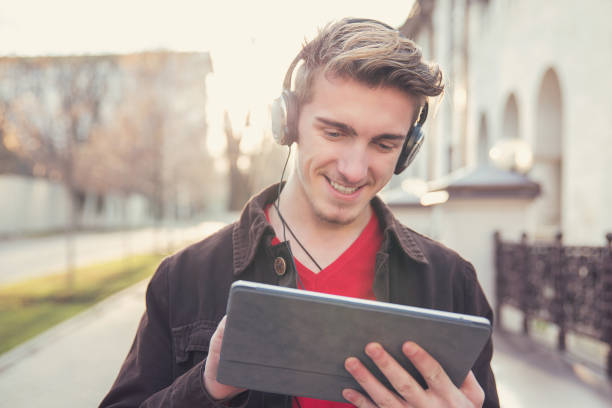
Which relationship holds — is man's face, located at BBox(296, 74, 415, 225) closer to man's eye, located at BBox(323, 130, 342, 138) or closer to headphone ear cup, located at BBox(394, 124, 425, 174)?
man's eye, located at BBox(323, 130, 342, 138)

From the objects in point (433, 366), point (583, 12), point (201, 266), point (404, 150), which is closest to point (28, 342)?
point (201, 266)

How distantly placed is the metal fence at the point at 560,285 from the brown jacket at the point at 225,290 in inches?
153

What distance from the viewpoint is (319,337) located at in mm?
1302

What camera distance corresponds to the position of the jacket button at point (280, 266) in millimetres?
1851

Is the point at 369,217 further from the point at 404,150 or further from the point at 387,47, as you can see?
the point at 387,47

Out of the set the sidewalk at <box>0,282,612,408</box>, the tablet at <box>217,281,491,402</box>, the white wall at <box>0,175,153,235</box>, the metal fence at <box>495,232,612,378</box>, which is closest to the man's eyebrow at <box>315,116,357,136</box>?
the tablet at <box>217,281,491,402</box>

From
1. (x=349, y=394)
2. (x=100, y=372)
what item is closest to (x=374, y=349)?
(x=349, y=394)

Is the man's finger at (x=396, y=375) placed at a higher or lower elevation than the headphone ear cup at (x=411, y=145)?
lower

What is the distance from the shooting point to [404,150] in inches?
84.5

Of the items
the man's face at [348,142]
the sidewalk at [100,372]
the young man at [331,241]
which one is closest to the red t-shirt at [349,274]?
the young man at [331,241]

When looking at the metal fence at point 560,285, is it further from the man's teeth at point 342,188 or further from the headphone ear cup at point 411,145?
the man's teeth at point 342,188

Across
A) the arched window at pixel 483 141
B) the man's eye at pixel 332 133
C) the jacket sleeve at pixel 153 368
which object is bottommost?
the jacket sleeve at pixel 153 368

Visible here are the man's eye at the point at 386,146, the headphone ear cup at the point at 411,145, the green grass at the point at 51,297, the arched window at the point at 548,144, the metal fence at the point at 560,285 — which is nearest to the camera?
the man's eye at the point at 386,146

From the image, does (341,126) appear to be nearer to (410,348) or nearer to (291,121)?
(291,121)
